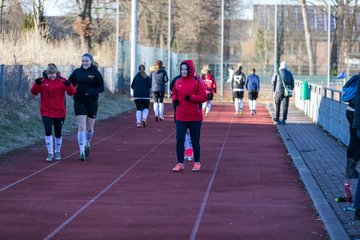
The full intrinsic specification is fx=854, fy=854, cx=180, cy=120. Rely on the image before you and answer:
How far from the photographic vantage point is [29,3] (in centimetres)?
4341

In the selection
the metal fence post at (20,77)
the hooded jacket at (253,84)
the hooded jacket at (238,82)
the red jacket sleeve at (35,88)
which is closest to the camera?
the red jacket sleeve at (35,88)

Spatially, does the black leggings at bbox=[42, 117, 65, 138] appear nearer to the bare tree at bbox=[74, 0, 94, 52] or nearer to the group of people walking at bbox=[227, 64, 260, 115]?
the group of people walking at bbox=[227, 64, 260, 115]

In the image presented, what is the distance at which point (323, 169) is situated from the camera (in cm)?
1483

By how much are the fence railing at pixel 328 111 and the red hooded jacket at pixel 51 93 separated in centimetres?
642

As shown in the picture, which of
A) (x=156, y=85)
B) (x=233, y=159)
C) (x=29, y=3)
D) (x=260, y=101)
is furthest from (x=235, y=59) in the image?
(x=233, y=159)

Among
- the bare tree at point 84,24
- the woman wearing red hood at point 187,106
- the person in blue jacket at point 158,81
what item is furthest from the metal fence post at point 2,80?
the bare tree at point 84,24

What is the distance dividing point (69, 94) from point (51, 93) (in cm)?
34

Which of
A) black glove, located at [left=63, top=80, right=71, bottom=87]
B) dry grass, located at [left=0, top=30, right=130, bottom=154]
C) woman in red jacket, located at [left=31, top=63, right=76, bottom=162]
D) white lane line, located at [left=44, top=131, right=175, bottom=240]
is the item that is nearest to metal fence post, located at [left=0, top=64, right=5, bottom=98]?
dry grass, located at [left=0, top=30, right=130, bottom=154]

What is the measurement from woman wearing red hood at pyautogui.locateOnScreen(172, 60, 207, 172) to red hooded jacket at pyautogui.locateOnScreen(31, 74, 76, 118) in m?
2.15

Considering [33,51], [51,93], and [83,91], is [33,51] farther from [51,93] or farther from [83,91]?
[51,93]

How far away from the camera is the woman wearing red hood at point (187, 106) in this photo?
14305 millimetres

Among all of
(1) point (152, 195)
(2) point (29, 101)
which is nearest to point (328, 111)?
(2) point (29, 101)

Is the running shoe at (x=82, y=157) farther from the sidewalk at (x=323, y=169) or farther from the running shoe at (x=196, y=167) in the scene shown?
the sidewalk at (x=323, y=169)

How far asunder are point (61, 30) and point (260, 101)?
83.2ft
